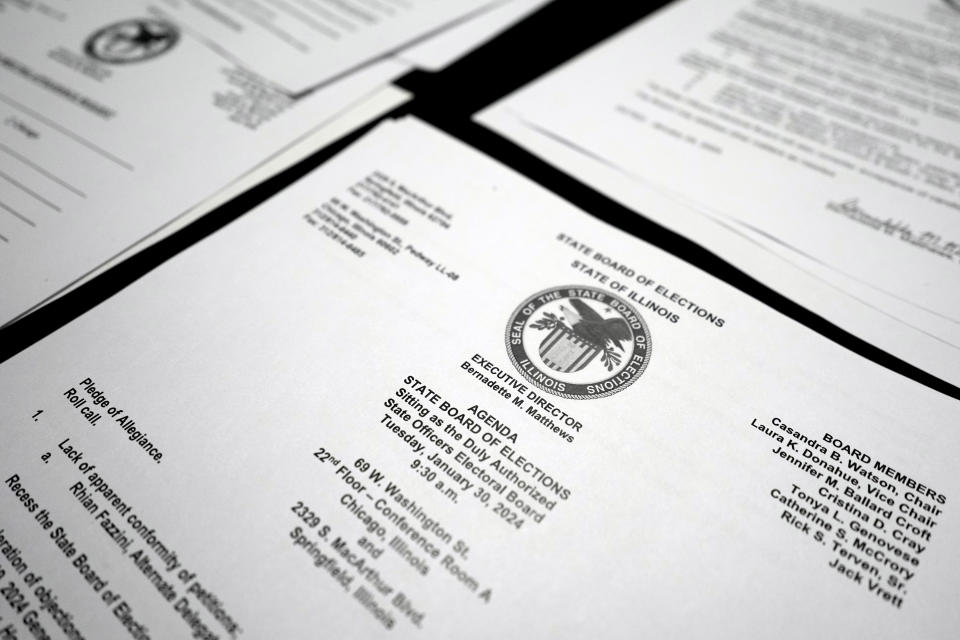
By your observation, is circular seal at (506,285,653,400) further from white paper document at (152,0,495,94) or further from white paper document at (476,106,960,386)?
white paper document at (152,0,495,94)

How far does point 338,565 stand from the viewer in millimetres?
292

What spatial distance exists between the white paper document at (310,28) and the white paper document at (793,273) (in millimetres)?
168

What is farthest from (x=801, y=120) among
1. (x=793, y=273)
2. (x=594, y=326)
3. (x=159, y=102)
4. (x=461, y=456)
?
(x=159, y=102)

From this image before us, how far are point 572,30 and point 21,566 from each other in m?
0.57

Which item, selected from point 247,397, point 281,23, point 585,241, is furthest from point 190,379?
point 281,23

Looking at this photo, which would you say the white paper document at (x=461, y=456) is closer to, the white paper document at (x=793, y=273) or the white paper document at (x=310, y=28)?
the white paper document at (x=793, y=273)

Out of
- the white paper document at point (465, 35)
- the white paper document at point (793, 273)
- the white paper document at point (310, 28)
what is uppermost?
the white paper document at point (310, 28)

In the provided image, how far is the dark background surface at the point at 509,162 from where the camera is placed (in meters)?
0.38

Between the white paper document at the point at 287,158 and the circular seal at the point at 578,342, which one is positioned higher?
the white paper document at the point at 287,158

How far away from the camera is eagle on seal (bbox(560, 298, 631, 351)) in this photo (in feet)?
1.19

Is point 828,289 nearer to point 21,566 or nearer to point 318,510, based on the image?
point 318,510

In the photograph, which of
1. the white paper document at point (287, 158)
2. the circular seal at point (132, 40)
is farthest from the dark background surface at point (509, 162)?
the circular seal at point (132, 40)

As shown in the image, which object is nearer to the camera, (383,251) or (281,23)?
(383,251)

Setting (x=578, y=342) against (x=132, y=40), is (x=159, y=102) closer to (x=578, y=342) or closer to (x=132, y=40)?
(x=132, y=40)
